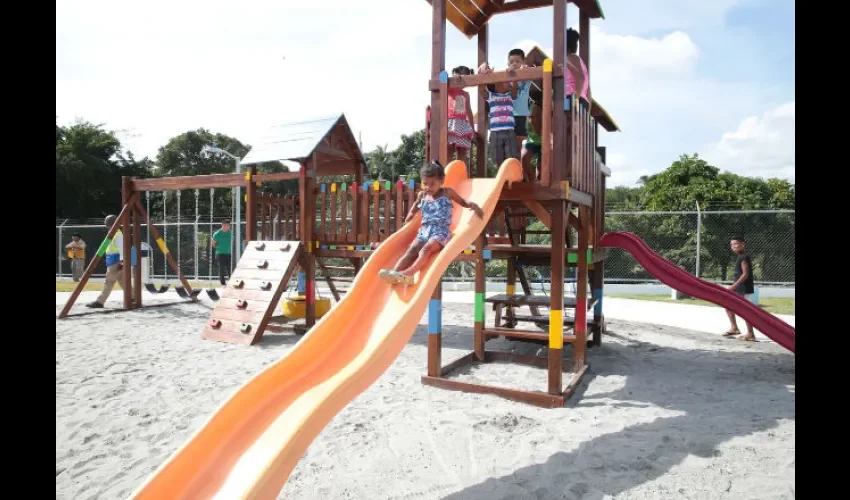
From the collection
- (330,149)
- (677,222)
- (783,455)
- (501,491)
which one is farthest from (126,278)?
(677,222)

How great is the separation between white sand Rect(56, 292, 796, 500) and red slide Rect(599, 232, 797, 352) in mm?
553

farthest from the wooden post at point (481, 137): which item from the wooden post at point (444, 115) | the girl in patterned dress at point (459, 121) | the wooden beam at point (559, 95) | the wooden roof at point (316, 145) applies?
the wooden roof at point (316, 145)

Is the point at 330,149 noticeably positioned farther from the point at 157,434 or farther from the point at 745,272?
the point at 745,272

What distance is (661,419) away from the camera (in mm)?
4840

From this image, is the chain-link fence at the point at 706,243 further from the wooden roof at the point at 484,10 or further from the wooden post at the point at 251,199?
the wooden roof at the point at 484,10

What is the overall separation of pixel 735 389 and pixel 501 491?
376cm

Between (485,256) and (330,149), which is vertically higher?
(330,149)

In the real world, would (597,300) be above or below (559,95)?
below

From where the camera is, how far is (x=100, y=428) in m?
4.52

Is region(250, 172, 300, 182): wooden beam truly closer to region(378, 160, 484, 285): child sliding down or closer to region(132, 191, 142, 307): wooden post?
region(132, 191, 142, 307): wooden post

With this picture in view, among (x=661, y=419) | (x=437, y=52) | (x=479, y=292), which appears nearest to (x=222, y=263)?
(x=479, y=292)

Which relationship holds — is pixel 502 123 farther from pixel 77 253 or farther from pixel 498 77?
pixel 77 253

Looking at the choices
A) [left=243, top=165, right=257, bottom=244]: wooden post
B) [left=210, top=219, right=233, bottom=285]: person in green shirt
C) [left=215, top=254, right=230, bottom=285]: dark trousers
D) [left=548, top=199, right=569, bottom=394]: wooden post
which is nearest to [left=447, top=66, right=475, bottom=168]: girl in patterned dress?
[left=548, top=199, right=569, bottom=394]: wooden post

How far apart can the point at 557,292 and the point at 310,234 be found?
5083 mm
